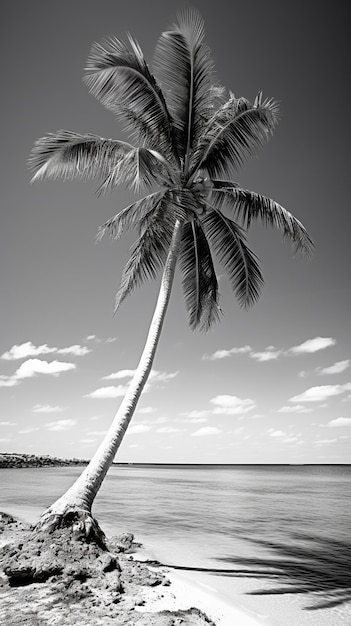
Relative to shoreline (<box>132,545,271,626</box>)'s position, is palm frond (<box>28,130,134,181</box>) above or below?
above

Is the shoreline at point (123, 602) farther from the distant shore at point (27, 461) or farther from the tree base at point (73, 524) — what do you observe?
the distant shore at point (27, 461)

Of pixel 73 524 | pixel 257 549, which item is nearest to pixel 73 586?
pixel 73 524

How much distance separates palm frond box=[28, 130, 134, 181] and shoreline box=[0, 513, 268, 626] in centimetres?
760

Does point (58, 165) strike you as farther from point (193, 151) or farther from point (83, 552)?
point (83, 552)

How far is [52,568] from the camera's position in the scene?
562 cm

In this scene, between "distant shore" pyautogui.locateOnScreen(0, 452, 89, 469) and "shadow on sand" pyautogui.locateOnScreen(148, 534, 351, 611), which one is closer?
"shadow on sand" pyautogui.locateOnScreen(148, 534, 351, 611)

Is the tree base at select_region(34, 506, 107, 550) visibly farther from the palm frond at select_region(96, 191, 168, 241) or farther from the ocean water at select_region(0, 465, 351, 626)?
the palm frond at select_region(96, 191, 168, 241)

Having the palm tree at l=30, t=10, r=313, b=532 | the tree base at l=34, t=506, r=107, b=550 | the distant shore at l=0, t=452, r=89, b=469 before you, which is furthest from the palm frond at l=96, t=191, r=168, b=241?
the distant shore at l=0, t=452, r=89, b=469

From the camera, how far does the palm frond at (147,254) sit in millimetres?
10086

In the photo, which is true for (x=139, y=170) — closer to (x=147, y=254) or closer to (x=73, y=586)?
(x=147, y=254)

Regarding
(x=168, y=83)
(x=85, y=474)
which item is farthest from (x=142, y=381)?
(x=168, y=83)

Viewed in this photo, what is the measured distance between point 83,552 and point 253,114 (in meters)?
9.52

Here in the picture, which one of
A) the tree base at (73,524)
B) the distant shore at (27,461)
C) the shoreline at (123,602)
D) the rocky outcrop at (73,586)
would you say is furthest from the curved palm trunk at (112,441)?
the distant shore at (27,461)

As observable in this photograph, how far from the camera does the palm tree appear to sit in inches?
359
